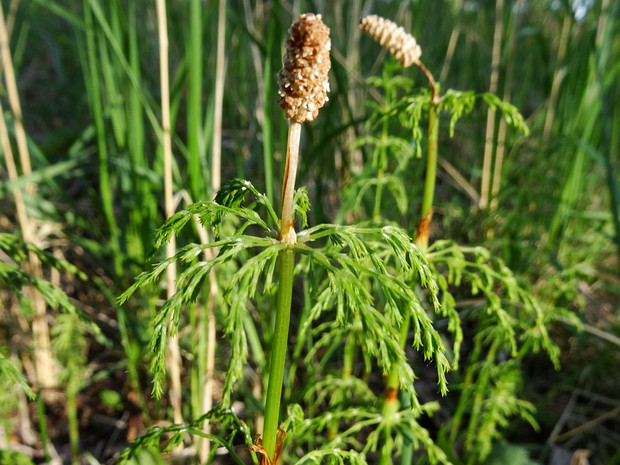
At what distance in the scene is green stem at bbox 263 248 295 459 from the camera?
2.37 feet

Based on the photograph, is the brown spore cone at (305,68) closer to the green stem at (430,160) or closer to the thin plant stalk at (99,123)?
the green stem at (430,160)

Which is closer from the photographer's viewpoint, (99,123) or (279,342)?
(279,342)

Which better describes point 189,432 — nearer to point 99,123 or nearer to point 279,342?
point 279,342

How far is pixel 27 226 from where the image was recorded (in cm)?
176

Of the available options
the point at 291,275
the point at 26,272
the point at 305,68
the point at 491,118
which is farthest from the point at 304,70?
the point at 491,118

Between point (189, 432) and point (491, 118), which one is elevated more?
point (491, 118)

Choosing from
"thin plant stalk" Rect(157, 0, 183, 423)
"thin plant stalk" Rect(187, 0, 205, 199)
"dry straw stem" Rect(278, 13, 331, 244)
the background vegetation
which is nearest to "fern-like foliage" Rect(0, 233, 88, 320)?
the background vegetation

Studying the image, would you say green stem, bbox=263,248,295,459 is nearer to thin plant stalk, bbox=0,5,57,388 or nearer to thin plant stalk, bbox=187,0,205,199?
thin plant stalk, bbox=187,0,205,199

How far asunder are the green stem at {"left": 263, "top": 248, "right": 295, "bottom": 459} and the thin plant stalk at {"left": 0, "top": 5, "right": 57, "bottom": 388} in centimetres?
129

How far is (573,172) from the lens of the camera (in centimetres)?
217

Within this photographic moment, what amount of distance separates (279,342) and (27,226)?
54.6 inches

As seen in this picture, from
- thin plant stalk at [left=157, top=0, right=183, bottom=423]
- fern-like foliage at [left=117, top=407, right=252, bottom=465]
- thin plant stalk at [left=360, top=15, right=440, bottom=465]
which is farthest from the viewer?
thin plant stalk at [left=157, top=0, right=183, bottom=423]

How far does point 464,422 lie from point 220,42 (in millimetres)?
1622

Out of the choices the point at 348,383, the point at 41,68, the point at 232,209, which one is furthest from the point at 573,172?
the point at 41,68
